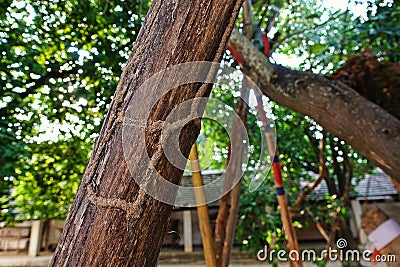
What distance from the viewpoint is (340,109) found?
131 centimetres

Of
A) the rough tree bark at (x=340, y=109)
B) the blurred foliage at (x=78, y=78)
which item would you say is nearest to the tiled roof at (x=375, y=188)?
the blurred foliage at (x=78, y=78)

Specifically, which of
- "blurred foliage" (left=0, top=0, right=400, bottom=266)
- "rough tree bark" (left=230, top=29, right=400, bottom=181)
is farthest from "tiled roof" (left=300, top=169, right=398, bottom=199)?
"rough tree bark" (left=230, top=29, right=400, bottom=181)

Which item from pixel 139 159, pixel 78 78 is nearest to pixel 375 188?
pixel 78 78

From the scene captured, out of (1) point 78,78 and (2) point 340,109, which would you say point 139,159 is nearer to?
(2) point 340,109

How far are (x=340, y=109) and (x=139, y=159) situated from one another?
0.98 metres

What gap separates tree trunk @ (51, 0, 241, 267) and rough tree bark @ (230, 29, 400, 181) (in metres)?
0.80

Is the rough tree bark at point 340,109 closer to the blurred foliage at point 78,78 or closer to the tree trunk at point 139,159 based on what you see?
the blurred foliage at point 78,78

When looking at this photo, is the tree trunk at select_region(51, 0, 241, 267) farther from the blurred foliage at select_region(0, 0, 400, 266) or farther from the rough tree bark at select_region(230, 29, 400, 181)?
the rough tree bark at select_region(230, 29, 400, 181)

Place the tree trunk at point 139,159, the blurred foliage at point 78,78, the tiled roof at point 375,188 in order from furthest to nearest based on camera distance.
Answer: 1. the tiled roof at point 375,188
2. the blurred foliage at point 78,78
3. the tree trunk at point 139,159

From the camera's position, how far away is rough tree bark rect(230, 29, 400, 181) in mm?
1209

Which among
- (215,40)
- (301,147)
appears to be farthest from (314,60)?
(215,40)

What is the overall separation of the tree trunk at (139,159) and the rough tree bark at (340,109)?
795mm

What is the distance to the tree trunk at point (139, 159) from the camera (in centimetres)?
53

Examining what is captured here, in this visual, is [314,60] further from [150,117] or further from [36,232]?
[36,232]
